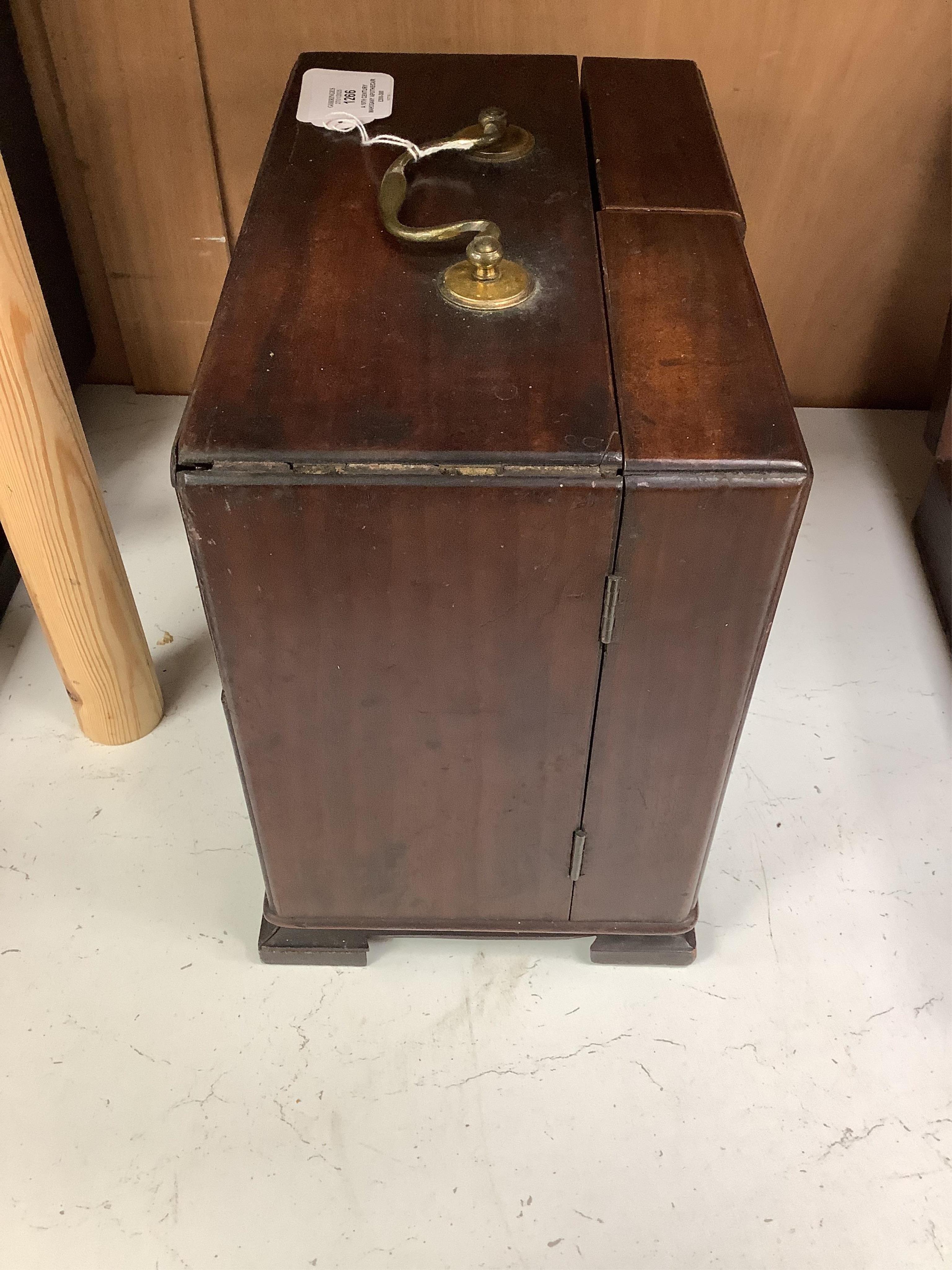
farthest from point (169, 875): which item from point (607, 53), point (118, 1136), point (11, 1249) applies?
point (607, 53)

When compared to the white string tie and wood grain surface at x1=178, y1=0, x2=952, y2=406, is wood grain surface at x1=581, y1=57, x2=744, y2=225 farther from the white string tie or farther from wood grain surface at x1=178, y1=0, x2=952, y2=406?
wood grain surface at x1=178, y1=0, x2=952, y2=406

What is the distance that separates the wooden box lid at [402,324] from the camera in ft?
2.44

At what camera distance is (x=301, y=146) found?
1067 millimetres

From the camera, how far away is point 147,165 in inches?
64.5

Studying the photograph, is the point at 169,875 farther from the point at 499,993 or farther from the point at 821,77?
the point at 821,77

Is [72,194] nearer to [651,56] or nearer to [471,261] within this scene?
[651,56]

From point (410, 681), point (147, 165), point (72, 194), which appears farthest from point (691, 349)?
point (72, 194)

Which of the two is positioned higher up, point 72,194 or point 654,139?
point 654,139

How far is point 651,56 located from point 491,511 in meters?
1.13

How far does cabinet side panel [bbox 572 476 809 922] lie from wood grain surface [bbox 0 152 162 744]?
65 cm

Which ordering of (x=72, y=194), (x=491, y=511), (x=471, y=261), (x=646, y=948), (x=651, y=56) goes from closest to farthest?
1. (x=491, y=511)
2. (x=471, y=261)
3. (x=646, y=948)
4. (x=651, y=56)
5. (x=72, y=194)

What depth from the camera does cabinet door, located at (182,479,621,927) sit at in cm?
76

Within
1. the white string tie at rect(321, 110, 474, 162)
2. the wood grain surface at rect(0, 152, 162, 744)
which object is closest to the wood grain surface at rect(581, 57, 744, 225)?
the white string tie at rect(321, 110, 474, 162)

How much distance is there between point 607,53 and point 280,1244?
1579mm
